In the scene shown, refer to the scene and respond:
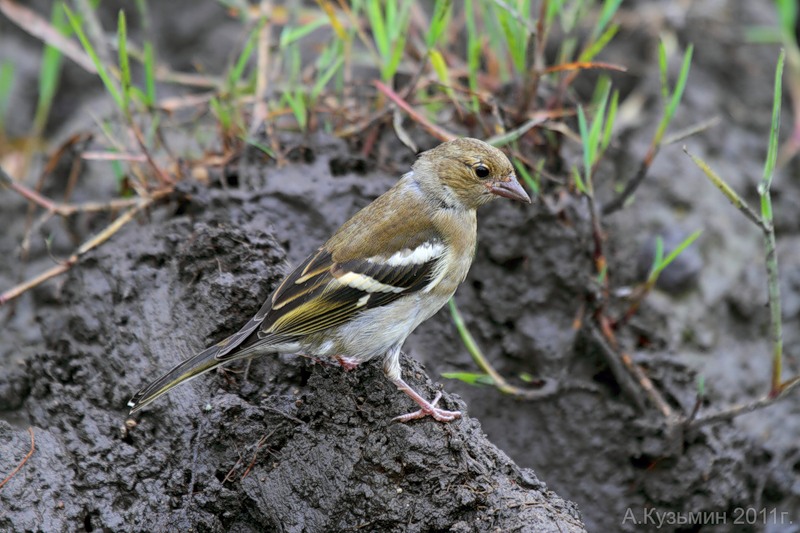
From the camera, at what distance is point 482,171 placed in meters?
4.28

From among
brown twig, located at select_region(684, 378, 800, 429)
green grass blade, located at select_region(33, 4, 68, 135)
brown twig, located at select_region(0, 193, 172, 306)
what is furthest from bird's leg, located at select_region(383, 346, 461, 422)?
green grass blade, located at select_region(33, 4, 68, 135)

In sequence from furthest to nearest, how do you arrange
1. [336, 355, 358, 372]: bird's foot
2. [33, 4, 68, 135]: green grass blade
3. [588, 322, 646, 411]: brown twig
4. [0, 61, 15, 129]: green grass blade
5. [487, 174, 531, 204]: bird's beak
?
[0, 61, 15, 129]: green grass blade < [33, 4, 68, 135]: green grass blade < [588, 322, 646, 411]: brown twig < [487, 174, 531, 204]: bird's beak < [336, 355, 358, 372]: bird's foot

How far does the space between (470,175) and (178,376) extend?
5.44 ft

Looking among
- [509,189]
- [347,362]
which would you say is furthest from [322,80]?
[347,362]

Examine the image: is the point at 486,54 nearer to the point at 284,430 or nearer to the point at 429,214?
the point at 429,214

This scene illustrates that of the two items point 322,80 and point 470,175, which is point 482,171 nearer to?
point 470,175

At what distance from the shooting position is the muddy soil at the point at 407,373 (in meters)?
3.59

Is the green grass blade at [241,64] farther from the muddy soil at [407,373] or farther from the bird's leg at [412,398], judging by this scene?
the bird's leg at [412,398]

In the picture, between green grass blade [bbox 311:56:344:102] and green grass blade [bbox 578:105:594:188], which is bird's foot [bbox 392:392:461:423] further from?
green grass blade [bbox 311:56:344:102]

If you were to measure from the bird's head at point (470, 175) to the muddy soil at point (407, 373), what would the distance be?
2.22 feet

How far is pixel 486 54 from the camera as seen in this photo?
5973mm

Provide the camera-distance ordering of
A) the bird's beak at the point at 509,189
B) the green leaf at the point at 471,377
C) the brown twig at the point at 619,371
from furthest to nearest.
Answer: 1. the brown twig at the point at 619,371
2. the green leaf at the point at 471,377
3. the bird's beak at the point at 509,189

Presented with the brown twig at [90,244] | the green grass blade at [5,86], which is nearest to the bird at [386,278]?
the brown twig at [90,244]

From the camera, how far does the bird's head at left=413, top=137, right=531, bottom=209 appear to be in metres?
4.27
